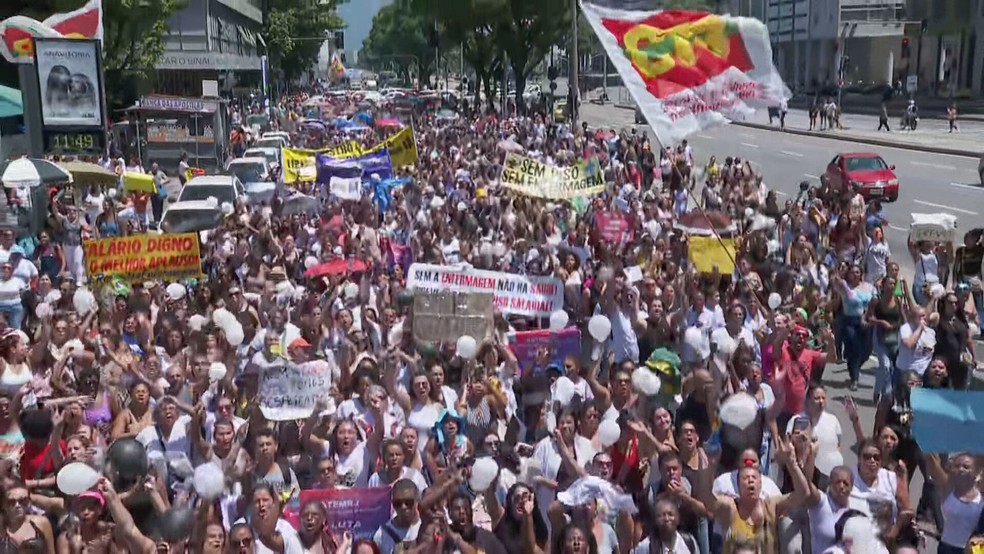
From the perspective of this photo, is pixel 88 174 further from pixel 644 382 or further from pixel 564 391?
pixel 644 382

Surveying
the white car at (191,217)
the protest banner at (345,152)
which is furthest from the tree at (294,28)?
the white car at (191,217)

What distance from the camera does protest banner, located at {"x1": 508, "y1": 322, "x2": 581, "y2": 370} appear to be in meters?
9.20

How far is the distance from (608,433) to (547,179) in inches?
364

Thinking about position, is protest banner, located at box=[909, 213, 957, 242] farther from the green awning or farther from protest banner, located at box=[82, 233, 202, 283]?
the green awning

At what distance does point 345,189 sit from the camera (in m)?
17.9

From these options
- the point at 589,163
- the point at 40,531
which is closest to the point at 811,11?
the point at 589,163

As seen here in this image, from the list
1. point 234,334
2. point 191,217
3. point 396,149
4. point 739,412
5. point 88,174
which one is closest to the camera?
point 739,412

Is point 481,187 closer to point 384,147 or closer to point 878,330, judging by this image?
point 384,147

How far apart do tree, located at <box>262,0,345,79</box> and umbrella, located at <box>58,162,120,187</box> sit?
61084 mm

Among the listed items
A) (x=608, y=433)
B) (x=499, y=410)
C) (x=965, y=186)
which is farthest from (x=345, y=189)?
(x=965, y=186)

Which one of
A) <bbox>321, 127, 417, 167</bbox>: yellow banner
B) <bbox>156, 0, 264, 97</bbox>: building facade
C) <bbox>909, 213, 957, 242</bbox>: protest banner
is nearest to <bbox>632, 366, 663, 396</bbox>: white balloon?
<bbox>909, 213, 957, 242</bbox>: protest banner

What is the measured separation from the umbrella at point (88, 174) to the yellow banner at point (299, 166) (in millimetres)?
2844

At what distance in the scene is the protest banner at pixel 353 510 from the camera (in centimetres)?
634

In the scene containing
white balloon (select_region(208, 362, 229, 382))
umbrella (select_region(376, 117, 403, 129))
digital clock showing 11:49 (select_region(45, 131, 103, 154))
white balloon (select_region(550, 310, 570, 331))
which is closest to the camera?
white balloon (select_region(208, 362, 229, 382))
